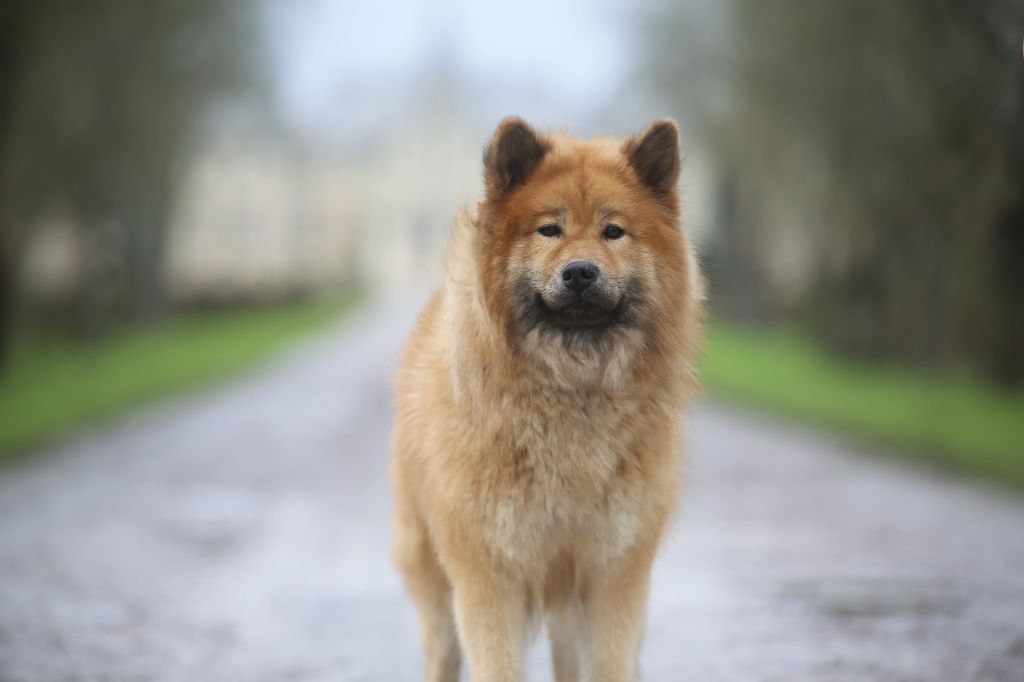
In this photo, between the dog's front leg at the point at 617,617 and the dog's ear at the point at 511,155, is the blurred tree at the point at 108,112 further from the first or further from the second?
the dog's front leg at the point at 617,617

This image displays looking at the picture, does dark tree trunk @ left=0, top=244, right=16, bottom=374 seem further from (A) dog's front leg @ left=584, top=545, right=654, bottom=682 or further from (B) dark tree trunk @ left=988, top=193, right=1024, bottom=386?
(A) dog's front leg @ left=584, top=545, right=654, bottom=682

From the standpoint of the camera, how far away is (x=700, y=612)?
22.6 ft

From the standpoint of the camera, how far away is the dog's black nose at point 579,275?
14.3 ft

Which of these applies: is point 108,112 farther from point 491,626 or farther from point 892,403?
point 491,626

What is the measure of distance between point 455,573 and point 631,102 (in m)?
33.3

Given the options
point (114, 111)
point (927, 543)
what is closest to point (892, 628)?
point (927, 543)

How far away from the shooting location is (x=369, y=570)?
8.11 meters

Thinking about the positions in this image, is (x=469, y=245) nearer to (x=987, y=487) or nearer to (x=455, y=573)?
(x=455, y=573)

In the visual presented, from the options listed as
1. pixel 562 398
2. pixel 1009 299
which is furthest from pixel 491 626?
pixel 1009 299

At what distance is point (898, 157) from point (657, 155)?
15.4 m

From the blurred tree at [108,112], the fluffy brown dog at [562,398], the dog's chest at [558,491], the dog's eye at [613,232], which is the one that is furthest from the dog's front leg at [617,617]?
the blurred tree at [108,112]

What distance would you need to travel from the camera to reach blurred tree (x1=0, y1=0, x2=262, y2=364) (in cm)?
1988

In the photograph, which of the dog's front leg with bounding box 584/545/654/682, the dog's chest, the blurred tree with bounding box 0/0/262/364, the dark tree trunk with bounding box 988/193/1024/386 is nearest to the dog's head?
the dog's chest

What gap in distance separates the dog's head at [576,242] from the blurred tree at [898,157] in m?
6.43
